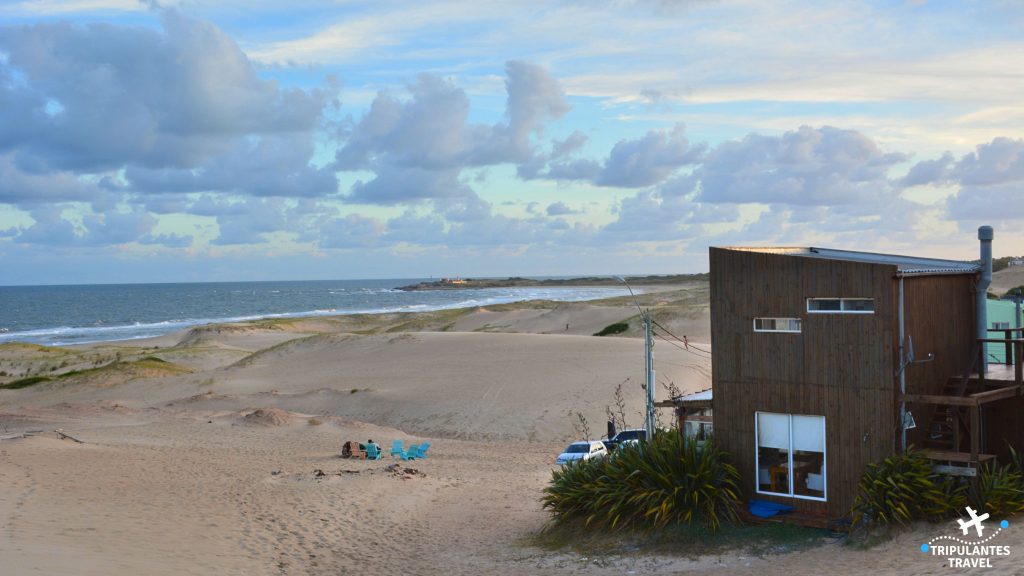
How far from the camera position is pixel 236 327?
83000 mm

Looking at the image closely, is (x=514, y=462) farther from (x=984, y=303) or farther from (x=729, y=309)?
(x=984, y=303)

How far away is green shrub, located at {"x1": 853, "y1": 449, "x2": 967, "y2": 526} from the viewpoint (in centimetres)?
1449

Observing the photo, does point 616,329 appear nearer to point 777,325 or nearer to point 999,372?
point 999,372

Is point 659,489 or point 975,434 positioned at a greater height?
point 975,434

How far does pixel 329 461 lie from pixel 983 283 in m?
17.9

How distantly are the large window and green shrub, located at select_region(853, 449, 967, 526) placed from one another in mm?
1014

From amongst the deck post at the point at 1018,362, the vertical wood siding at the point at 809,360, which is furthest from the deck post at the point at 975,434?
the deck post at the point at 1018,362

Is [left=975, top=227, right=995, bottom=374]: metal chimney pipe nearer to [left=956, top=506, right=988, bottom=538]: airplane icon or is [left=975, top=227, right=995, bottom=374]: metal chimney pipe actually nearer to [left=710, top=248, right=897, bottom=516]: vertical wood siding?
[left=710, top=248, right=897, bottom=516]: vertical wood siding

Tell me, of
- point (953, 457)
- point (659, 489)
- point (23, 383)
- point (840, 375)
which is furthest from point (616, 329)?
point (953, 457)

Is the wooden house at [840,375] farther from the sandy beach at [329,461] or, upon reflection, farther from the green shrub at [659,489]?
the sandy beach at [329,461]

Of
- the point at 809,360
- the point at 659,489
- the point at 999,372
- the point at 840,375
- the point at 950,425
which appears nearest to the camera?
the point at 840,375

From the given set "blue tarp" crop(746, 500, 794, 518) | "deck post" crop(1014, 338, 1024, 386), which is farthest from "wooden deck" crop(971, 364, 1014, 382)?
"blue tarp" crop(746, 500, 794, 518)

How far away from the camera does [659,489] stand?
54.4 ft

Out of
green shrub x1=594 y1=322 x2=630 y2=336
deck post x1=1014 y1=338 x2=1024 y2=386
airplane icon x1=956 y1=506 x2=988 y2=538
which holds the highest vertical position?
deck post x1=1014 y1=338 x2=1024 y2=386
